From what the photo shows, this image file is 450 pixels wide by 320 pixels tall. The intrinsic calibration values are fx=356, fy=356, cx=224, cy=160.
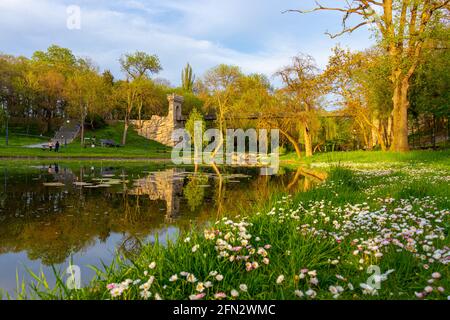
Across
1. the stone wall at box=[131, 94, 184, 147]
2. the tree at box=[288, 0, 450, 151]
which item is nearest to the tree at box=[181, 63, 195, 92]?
the stone wall at box=[131, 94, 184, 147]

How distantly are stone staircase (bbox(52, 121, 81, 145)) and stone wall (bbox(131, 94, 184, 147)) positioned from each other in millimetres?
10895

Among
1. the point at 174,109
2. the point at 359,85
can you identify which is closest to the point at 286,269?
the point at 359,85

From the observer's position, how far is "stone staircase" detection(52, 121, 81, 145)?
5400cm

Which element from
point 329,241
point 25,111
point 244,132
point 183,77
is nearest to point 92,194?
point 329,241

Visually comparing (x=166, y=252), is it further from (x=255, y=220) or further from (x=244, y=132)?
(x=244, y=132)

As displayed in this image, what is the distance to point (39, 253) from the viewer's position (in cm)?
543

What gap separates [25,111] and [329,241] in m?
68.2

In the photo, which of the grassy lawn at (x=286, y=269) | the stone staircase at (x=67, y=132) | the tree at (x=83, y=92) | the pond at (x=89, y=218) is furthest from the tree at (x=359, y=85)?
the stone staircase at (x=67, y=132)

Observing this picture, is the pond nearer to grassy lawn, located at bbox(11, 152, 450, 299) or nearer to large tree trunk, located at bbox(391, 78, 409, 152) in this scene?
grassy lawn, located at bbox(11, 152, 450, 299)

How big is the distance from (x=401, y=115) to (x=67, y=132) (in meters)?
50.6

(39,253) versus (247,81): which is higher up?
(247,81)

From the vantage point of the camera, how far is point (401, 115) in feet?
77.3

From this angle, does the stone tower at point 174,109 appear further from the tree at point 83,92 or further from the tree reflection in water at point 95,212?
the tree reflection in water at point 95,212
